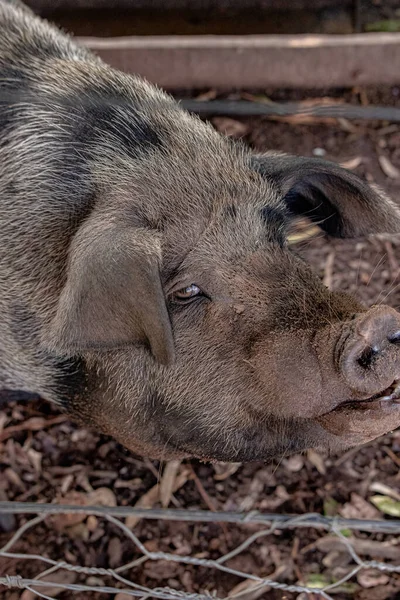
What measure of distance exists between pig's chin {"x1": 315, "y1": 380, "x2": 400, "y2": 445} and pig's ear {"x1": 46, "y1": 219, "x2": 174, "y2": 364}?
42 cm

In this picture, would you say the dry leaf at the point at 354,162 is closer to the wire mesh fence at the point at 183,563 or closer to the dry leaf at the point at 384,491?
the dry leaf at the point at 384,491

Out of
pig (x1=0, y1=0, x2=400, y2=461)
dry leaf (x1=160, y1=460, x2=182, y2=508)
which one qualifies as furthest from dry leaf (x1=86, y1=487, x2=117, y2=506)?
pig (x1=0, y1=0, x2=400, y2=461)

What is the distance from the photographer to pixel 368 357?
1496 mm

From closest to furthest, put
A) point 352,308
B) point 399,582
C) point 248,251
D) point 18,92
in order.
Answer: point 352,308 < point 248,251 < point 18,92 < point 399,582

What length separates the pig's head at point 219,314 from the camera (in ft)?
5.01

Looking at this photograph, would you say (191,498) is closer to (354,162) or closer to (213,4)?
(354,162)

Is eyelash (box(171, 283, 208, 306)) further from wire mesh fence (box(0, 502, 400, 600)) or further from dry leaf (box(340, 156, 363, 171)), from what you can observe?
dry leaf (box(340, 156, 363, 171))

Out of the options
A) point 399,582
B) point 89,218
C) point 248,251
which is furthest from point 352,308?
point 399,582

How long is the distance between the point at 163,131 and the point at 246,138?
1.75m

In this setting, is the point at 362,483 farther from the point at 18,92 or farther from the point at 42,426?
the point at 18,92

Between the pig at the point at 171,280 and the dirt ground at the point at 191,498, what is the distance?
651 millimetres

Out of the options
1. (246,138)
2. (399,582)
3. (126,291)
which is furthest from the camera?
(246,138)

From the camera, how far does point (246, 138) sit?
362 centimetres

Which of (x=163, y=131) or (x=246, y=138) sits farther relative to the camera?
(x=246, y=138)
